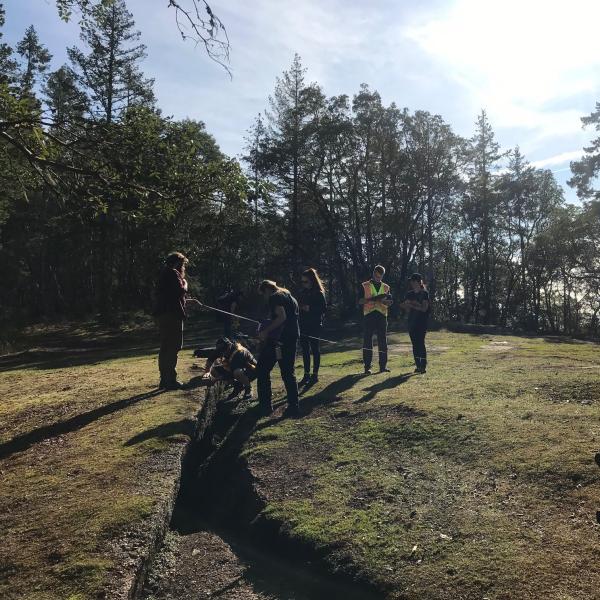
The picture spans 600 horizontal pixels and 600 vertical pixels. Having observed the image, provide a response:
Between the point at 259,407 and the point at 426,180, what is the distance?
32.2 metres

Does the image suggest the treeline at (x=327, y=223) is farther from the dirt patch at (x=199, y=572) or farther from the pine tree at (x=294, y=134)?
the dirt patch at (x=199, y=572)

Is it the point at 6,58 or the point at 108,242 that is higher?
the point at 6,58

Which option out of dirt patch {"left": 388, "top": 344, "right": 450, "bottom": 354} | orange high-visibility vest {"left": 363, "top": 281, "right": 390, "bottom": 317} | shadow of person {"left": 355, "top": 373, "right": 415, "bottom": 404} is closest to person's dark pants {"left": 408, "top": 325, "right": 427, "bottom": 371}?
shadow of person {"left": 355, "top": 373, "right": 415, "bottom": 404}

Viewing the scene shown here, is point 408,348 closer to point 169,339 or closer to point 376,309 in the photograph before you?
point 376,309

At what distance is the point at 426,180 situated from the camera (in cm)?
3728

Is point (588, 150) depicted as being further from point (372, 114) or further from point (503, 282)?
point (503, 282)

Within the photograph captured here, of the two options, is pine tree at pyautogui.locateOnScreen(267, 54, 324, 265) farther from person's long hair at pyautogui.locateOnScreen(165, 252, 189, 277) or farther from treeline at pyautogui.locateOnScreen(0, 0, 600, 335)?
person's long hair at pyautogui.locateOnScreen(165, 252, 189, 277)

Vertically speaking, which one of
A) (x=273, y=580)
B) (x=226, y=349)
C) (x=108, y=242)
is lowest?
(x=273, y=580)

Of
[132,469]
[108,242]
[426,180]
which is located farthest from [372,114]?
[132,469]

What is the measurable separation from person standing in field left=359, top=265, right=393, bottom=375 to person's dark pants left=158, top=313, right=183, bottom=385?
148 inches

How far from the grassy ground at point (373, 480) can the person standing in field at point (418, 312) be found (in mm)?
1772

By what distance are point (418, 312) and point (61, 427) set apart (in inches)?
263

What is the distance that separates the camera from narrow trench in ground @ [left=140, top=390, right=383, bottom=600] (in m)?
4.03

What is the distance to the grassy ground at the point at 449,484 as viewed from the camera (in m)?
3.73
